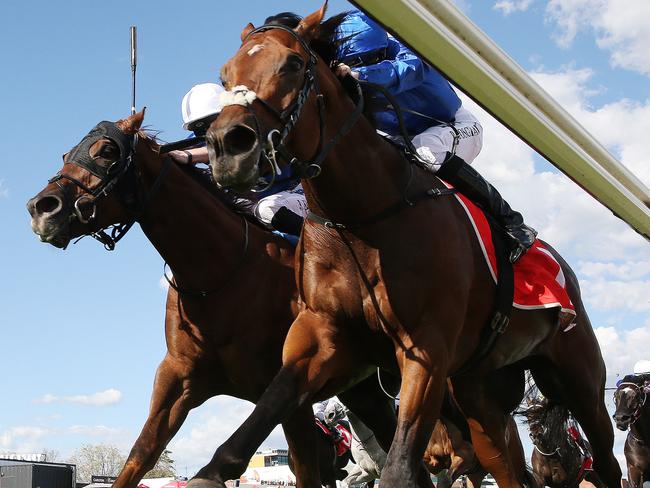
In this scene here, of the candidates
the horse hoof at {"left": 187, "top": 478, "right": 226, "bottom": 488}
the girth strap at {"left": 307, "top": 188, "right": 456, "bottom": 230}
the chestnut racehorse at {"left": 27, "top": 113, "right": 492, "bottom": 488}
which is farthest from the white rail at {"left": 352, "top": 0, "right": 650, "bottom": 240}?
the chestnut racehorse at {"left": 27, "top": 113, "right": 492, "bottom": 488}

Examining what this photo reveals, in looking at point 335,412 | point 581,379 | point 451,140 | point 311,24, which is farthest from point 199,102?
point 335,412

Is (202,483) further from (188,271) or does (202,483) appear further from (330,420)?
(330,420)

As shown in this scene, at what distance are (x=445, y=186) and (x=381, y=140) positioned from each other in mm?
586

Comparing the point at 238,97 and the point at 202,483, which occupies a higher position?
the point at 238,97

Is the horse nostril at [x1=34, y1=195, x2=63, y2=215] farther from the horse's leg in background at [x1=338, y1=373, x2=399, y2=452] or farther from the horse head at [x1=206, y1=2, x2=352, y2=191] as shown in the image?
the horse's leg in background at [x1=338, y1=373, x2=399, y2=452]

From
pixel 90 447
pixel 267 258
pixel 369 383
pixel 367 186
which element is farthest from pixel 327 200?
pixel 90 447

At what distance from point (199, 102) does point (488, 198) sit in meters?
2.35

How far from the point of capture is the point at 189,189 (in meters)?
6.39

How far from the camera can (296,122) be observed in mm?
4215

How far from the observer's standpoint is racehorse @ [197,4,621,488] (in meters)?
4.14

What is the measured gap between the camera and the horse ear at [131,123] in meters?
6.42

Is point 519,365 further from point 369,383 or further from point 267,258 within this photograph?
point 267,258

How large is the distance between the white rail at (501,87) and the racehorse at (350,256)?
2084 mm

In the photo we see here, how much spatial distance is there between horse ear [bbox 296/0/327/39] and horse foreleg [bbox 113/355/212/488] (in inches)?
99.8
